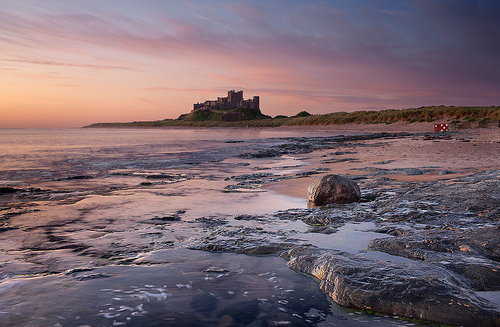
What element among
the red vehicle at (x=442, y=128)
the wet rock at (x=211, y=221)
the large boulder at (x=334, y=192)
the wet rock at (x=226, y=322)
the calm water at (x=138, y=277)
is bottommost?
the calm water at (x=138, y=277)

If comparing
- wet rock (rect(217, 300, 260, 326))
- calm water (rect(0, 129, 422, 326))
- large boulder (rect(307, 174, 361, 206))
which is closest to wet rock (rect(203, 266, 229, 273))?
calm water (rect(0, 129, 422, 326))

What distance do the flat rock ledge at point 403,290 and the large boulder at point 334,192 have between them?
9.73 feet

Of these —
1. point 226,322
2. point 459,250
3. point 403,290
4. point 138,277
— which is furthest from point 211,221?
point 459,250

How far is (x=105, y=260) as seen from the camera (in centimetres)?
384

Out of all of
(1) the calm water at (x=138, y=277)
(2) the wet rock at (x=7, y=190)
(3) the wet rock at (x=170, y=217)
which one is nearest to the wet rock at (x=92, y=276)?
(1) the calm water at (x=138, y=277)

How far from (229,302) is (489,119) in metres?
49.8

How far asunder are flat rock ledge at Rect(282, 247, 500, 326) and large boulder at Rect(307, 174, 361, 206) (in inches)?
117

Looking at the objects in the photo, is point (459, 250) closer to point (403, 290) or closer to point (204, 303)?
point (403, 290)

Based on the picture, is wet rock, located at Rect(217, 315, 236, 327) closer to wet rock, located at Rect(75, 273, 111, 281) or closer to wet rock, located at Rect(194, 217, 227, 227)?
wet rock, located at Rect(75, 273, 111, 281)

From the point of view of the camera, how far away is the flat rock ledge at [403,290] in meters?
2.52

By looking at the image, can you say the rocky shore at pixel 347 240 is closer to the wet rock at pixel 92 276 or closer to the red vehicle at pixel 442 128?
the wet rock at pixel 92 276

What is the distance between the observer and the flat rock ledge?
252cm

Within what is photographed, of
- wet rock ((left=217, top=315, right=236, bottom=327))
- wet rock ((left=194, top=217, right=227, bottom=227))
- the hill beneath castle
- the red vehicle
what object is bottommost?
wet rock ((left=217, top=315, right=236, bottom=327))

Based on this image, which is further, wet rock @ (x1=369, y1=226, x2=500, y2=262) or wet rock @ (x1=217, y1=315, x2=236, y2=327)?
wet rock @ (x1=369, y1=226, x2=500, y2=262)
